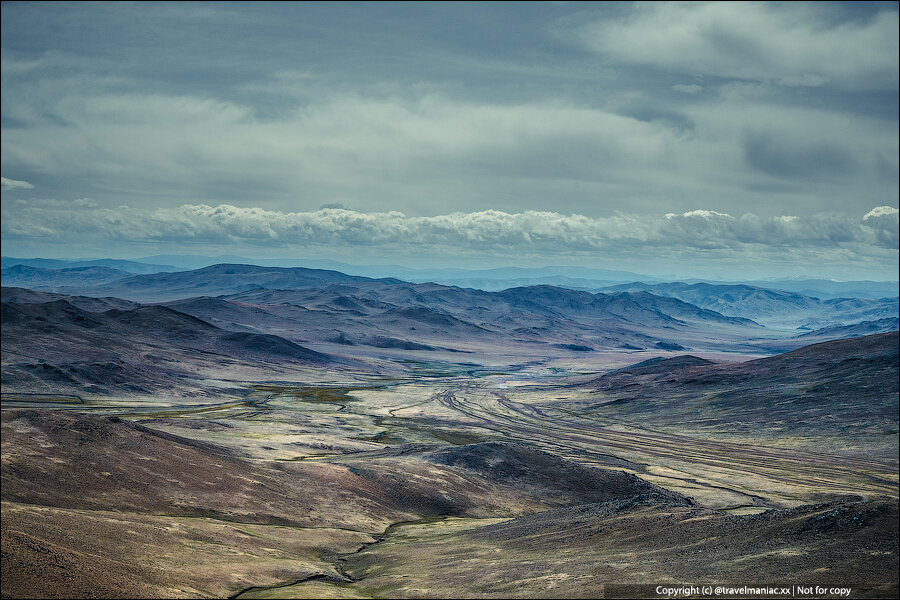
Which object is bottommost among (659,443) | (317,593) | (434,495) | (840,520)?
(659,443)

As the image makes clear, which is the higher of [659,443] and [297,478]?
[297,478]

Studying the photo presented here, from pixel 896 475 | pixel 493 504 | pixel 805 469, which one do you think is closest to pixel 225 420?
pixel 493 504

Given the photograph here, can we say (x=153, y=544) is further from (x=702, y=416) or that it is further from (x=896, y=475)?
(x=702, y=416)

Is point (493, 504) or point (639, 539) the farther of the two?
point (493, 504)

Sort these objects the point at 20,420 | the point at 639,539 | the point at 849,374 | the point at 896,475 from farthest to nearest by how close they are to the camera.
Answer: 1. the point at 849,374
2. the point at 896,475
3. the point at 20,420
4. the point at 639,539

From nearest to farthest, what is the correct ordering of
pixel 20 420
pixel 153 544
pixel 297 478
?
pixel 153 544
pixel 20 420
pixel 297 478

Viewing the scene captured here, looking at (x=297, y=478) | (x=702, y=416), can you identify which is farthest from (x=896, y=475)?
(x=297, y=478)

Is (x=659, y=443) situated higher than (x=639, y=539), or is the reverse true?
(x=639, y=539)

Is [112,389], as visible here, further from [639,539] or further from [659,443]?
[639,539]

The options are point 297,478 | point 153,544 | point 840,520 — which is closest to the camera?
Result: point 840,520
